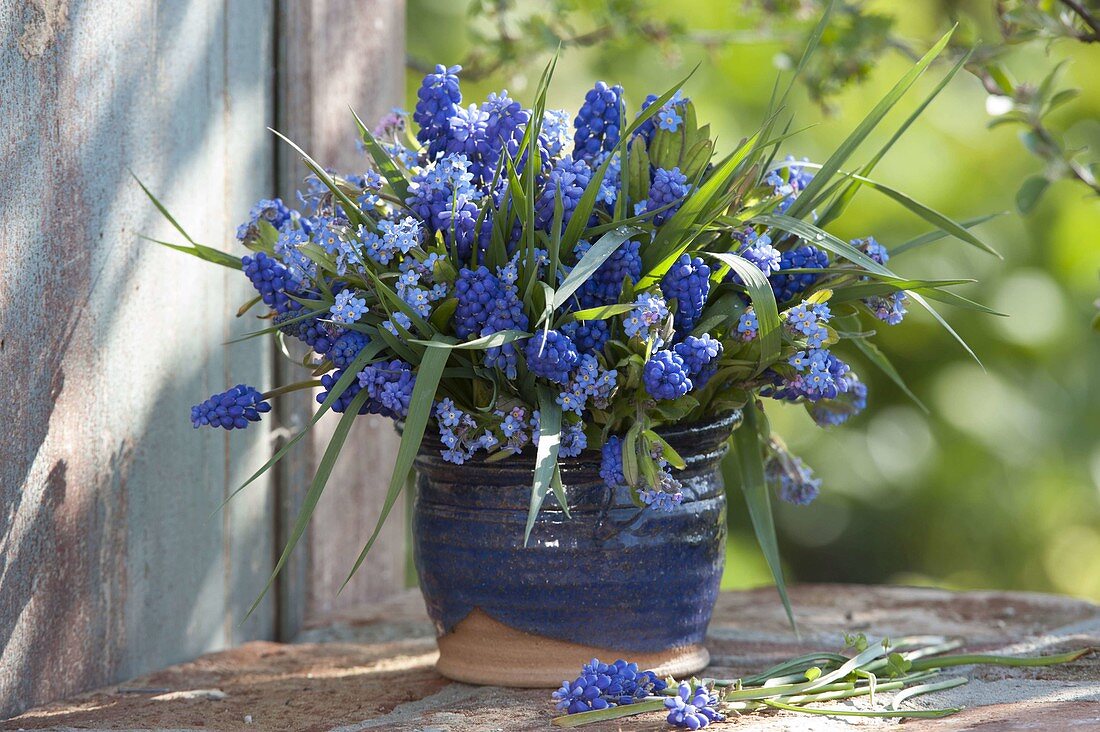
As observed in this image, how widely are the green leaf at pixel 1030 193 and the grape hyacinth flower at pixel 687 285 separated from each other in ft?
2.56

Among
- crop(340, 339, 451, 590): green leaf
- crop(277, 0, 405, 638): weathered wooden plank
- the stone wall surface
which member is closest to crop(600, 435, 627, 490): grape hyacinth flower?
crop(340, 339, 451, 590): green leaf

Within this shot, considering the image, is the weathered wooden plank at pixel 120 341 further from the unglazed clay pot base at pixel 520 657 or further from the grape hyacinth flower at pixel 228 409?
the unglazed clay pot base at pixel 520 657

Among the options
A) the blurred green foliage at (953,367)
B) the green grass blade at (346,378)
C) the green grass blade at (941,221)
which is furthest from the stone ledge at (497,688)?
the blurred green foliage at (953,367)

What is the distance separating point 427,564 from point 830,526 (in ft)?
13.1

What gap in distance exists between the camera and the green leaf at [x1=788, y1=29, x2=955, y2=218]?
4.23 ft

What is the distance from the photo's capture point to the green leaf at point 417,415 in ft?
3.80

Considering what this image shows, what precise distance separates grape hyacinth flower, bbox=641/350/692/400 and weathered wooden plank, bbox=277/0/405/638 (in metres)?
0.95

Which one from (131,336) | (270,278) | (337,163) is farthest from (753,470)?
(337,163)

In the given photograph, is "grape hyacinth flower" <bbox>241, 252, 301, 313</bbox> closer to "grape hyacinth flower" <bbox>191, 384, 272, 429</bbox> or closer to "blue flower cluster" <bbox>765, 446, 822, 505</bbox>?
"grape hyacinth flower" <bbox>191, 384, 272, 429</bbox>

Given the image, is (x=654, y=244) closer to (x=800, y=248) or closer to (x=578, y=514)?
(x=800, y=248)

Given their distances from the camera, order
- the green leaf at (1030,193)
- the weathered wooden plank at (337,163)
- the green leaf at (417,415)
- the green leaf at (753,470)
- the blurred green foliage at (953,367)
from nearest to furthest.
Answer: the green leaf at (417,415) → the green leaf at (753,470) → the green leaf at (1030,193) → the weathered wooden plank at (337,163) → the blurred green foliage at (953,367)

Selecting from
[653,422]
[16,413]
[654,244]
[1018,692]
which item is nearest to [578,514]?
[653,422]

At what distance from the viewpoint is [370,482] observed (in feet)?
7.27

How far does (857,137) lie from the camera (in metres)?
1.39
